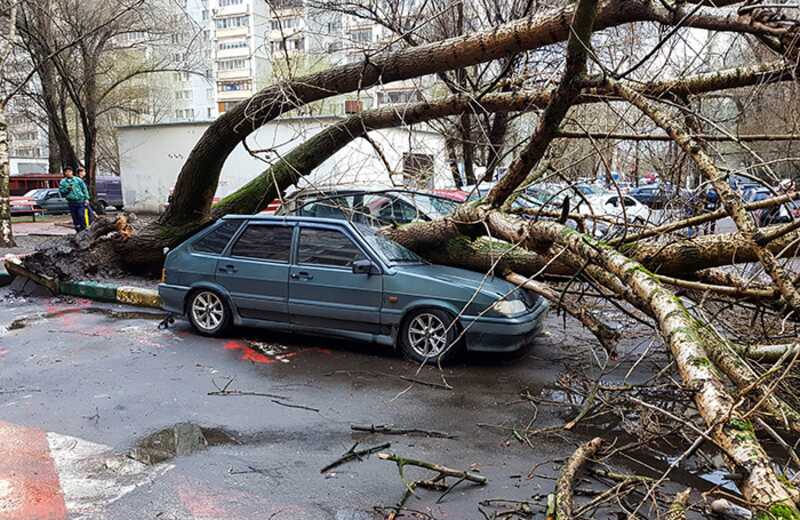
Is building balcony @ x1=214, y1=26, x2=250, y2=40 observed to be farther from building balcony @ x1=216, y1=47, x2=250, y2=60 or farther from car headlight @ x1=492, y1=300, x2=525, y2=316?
car headlight @ x1=492, y1=300, x2=525, y2=316

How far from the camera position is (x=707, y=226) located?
6688mm

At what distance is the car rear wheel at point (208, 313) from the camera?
725 centimetres

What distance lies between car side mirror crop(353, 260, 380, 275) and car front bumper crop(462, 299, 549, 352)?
3.68 feet

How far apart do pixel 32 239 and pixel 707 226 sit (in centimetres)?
1720

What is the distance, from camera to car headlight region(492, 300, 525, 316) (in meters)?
6.09

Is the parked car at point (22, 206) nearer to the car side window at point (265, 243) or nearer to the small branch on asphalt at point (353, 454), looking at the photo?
the car side window at point (265, 243)

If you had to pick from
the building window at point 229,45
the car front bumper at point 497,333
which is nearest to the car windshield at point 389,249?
the car front bumper at point 497,333

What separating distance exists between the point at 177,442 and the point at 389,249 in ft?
10.7

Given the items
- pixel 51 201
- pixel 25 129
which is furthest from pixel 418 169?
pixel 25 129

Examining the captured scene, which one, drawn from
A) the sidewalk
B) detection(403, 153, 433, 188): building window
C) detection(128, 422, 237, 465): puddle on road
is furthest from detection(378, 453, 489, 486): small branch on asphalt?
the sidewalk

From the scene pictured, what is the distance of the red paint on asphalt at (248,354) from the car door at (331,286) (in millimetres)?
546

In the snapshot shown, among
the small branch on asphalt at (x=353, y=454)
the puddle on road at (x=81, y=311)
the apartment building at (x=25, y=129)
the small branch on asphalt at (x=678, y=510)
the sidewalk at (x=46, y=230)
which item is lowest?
the small branch on asphalt at (x=353, y=454)

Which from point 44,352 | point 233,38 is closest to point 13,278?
point 44,352

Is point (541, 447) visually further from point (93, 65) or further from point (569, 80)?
point (93, 65)
